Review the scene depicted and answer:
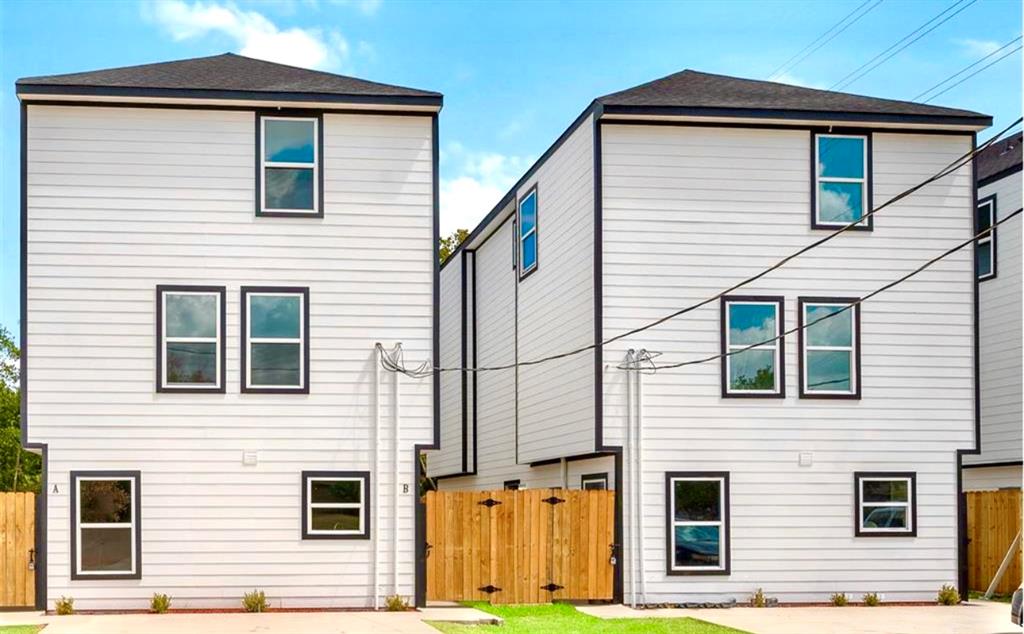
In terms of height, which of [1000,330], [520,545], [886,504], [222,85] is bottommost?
[520,545]

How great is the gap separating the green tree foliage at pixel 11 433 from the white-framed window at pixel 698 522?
29.8m

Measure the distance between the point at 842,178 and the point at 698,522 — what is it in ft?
20.2

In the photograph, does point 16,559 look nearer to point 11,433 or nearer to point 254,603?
point 254,603

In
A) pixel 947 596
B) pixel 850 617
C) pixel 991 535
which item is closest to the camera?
pixel 850 617

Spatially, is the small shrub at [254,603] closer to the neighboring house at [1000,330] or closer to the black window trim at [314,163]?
the black window trim at [314,163]

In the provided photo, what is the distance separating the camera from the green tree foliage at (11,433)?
4450cm

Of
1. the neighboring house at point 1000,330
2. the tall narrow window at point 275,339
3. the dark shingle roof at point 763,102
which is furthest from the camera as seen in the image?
the neighboring house at point 1000,330

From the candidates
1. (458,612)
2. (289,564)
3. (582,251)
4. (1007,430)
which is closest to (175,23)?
(582,251)

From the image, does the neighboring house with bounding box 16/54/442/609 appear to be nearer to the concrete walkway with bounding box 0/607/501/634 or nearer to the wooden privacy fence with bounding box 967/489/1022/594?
the concrete walkway with bounding box 0/607/501/634

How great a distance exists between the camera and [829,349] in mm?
21734

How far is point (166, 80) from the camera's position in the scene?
20906 mm

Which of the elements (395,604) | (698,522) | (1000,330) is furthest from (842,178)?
(395,604)

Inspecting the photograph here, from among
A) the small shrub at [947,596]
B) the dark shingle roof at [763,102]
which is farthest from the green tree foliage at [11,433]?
the small shrub at [947,596]

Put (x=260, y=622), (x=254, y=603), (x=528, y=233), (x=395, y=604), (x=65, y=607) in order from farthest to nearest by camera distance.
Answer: (x=528, y=233), (x=395, y=604), (x=254, y=603), (x=65, y=607), (x=260, y=622)
